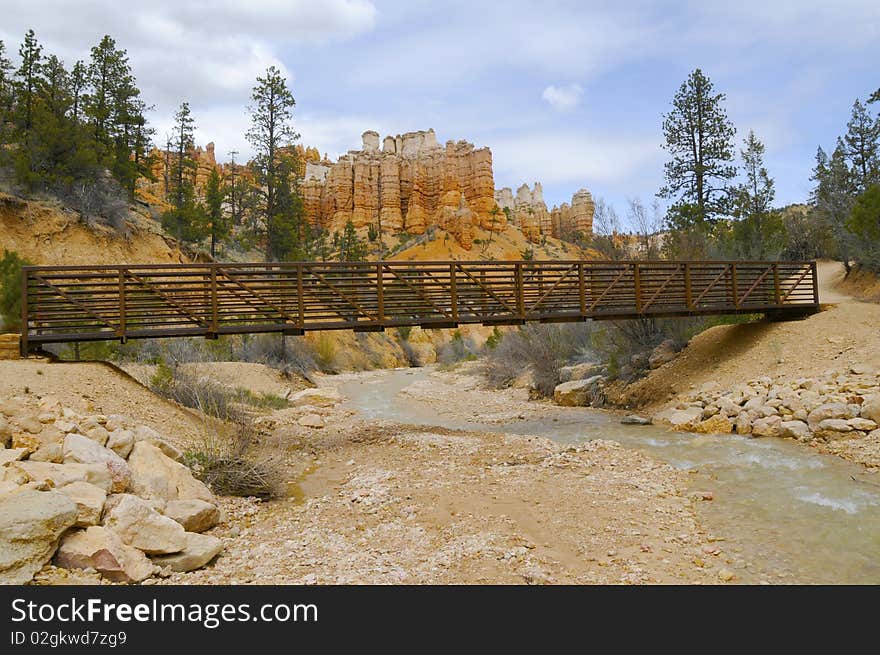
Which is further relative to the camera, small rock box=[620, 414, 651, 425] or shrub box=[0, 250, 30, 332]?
small rock box=[620, 414, 651, 425]

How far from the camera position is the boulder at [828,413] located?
33.6ft

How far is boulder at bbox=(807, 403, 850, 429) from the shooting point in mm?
10228

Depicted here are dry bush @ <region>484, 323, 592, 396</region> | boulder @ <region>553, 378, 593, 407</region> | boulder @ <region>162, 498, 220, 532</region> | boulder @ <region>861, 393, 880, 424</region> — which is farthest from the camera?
dry bush @ <region>484, 323, 592, 396</region>

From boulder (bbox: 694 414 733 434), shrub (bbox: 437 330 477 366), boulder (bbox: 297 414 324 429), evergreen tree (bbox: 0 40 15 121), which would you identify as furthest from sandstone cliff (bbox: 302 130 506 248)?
boulder (bbox: 694 414 733 434)

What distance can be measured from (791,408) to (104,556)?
12.2m

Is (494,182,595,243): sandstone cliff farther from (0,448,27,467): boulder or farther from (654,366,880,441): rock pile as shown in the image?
(0,448,27,467): boulder

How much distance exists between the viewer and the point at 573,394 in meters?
18.0

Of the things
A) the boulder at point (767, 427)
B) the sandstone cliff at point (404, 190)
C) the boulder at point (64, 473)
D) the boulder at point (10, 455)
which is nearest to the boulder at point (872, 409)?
the boulder at point (767, 427)

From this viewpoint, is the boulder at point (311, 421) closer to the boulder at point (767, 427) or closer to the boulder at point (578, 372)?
the boulder at point (578, 372)

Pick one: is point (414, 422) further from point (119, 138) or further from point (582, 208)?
point (582, 208)

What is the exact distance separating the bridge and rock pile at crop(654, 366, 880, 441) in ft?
8.64

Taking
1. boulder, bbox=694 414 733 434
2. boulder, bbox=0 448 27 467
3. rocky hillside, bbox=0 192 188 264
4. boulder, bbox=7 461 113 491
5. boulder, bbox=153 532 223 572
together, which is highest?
rocky hillside, bbox=0 192 188 264

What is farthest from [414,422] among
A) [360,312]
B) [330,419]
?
[360,312]

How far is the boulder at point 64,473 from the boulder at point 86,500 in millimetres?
172
